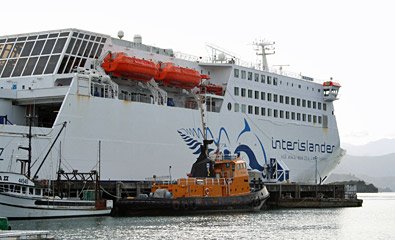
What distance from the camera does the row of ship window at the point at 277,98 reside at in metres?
51.0

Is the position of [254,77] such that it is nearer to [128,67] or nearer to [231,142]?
[231,142]

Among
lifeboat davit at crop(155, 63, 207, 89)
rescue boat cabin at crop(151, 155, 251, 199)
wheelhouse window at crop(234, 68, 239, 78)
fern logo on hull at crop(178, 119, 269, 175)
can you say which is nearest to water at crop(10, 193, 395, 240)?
rescue boat cabin at crop(151, 155, 251, 199)

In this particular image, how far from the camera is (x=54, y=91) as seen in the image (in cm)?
3894

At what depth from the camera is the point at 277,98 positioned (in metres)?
54.2

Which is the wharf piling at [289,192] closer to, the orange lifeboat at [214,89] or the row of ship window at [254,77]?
the orange lifeboat at [214,89]

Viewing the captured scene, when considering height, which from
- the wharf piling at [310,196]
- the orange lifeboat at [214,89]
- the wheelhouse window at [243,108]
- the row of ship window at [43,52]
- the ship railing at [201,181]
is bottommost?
the wharf piling at [310,196]

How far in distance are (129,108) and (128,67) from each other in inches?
95.8

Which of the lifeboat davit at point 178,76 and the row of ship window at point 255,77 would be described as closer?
the lifeboat davit at point 178,76

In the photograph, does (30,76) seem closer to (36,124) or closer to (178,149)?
(36,124)

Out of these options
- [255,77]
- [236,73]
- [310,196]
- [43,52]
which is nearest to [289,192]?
[310,196]

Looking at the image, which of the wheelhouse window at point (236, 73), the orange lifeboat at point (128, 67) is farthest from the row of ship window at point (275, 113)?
the orange lifeboat at point (128, 67)

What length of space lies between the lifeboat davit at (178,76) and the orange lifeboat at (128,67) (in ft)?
3.38

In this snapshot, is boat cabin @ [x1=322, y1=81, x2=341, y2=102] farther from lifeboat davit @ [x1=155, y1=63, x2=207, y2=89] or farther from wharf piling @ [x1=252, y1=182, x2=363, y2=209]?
lifeboat davit @ [x1=155, y1=63, x2=207, y2=89]

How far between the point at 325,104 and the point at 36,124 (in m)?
27.6
